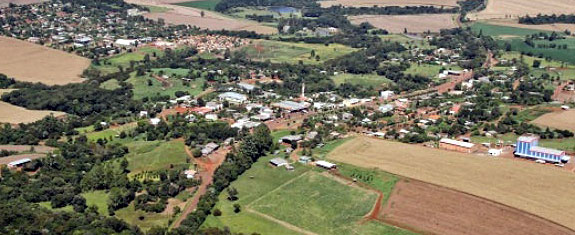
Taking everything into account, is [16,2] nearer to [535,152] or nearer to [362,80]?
[362,80]

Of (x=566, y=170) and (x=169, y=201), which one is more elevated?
(x=566, y=170)

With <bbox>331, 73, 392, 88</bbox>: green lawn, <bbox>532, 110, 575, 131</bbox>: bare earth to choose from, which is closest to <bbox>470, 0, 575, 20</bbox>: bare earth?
<bbox>331, 73, 392, 88</bbox>: green lawn

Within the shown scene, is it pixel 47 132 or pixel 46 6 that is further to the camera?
pixel 46 6

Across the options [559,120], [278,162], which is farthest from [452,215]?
[559,120]

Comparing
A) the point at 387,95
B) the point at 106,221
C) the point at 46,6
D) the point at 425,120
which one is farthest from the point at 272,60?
the point at 106,221

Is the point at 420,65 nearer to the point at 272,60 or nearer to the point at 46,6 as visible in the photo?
the point at 272,60
